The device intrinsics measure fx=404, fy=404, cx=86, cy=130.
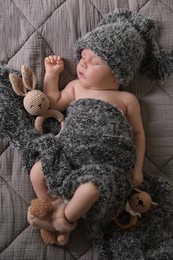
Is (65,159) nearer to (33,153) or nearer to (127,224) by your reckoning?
(33,153)

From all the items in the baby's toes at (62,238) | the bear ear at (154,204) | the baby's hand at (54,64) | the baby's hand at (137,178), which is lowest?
the baby's toes at (62,238)

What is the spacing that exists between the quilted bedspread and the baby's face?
0.07 m

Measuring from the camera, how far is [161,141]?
122 cm

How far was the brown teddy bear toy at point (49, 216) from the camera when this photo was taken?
3.41 ft

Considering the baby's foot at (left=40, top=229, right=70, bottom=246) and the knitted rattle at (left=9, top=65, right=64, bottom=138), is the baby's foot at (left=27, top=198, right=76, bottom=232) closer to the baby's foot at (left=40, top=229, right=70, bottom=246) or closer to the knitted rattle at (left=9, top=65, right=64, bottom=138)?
the baby's foot at (left=40, top=229, right=70, bottom=246)

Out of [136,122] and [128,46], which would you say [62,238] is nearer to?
[136,122]

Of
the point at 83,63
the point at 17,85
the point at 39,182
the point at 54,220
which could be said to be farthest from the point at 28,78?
the point at 54,220

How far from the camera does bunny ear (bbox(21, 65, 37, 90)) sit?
114cm

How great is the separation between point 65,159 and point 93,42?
0.34 meters

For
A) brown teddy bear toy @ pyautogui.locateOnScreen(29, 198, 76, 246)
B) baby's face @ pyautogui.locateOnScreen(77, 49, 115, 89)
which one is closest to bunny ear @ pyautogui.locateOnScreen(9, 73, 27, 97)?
baby's face @ pyautogui.locateOnScreen(77, 49, 115, 89)

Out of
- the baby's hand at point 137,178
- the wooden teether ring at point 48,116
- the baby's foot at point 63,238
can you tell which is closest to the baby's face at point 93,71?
the wooden teether ring at point 48,116

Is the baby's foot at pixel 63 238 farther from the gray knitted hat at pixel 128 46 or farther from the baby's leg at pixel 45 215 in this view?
the gray knitted hat at pixel 128 46

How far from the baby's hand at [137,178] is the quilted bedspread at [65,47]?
0.26 ft

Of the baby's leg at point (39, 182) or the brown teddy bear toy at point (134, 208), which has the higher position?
the baby's leg at point (39, 182)
